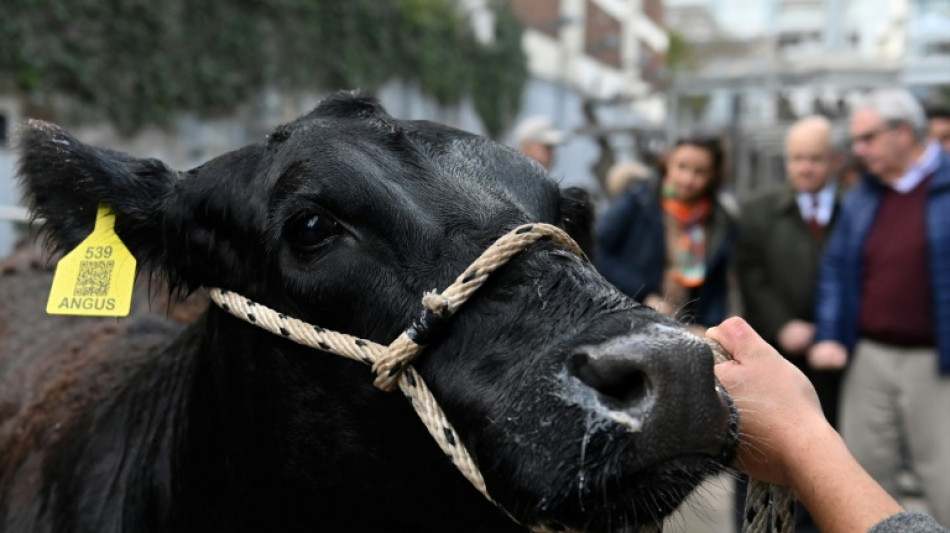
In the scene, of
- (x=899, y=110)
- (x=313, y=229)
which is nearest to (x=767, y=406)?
(x=313, y=229)

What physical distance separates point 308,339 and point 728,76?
13734mm

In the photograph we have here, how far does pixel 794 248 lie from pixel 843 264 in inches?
16.3

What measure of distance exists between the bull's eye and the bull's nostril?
640 mm

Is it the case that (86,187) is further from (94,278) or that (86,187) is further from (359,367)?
(359,367)

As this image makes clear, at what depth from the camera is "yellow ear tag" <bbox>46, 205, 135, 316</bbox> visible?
2.21 meters

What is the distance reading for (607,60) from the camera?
34969 mm

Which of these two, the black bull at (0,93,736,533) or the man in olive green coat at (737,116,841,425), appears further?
the man in olive green coat at (737,116,841,425)

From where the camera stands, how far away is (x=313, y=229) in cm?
178

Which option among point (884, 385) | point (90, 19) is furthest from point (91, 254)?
point (90, 19)

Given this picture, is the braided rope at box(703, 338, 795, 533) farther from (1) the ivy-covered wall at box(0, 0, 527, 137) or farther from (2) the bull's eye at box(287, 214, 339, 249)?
(1) the ivy-covered wall at box(0, 0, 527, 137)

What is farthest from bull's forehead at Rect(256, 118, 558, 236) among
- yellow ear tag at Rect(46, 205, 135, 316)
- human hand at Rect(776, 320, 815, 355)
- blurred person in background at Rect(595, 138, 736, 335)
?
human hand at Rect(776, 320, 815, 355)

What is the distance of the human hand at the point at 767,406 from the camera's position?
154 cm

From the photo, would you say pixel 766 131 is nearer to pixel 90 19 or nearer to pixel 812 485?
pixel 90 19

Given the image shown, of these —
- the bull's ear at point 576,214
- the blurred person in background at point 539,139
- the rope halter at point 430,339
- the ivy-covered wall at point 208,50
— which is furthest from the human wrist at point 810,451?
the ivy-covered wall at point 208,50
